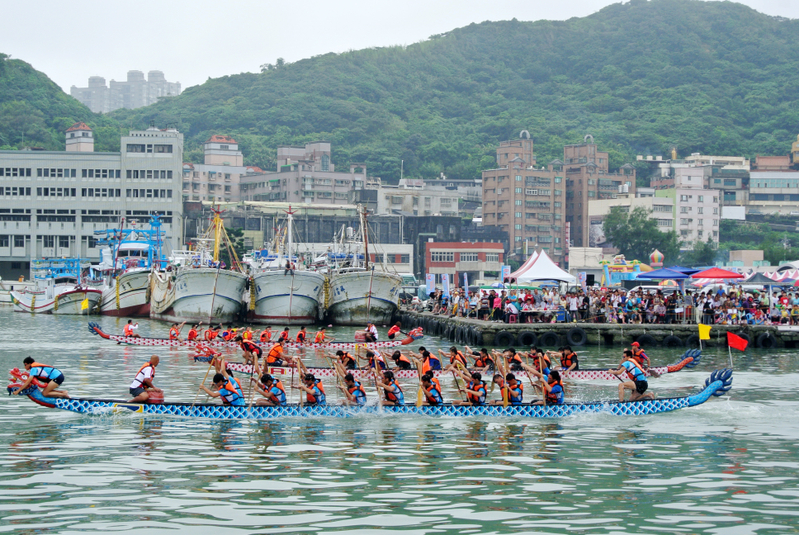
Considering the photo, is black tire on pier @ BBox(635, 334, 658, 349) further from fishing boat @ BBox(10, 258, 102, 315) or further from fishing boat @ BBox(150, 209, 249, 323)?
fishing boat @ BBox(10, 258, 102, 315)

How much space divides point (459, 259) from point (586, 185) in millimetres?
41886

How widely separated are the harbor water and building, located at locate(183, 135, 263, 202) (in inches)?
5238

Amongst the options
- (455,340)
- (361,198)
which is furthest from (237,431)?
(361,198)

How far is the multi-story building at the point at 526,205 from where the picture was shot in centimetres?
14025

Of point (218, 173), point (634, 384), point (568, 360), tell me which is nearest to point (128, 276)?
point (568, 360)

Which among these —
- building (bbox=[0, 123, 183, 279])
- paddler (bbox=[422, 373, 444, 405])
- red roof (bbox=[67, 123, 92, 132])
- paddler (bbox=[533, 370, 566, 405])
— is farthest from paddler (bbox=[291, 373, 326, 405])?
red roof (bbox=[67, 123, 92, 132])

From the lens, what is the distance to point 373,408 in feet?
71.1

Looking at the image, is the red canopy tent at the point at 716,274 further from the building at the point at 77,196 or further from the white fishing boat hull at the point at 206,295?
the building at the point at 77,196

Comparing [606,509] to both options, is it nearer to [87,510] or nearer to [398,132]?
[87,510]

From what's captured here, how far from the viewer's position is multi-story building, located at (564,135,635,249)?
14862 centimetres

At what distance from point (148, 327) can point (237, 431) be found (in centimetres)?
3853

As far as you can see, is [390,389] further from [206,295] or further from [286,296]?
[206,295]

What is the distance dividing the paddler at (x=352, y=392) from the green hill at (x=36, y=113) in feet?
423

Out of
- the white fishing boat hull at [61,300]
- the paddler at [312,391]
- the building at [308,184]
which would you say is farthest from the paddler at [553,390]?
the building at [308,184]
